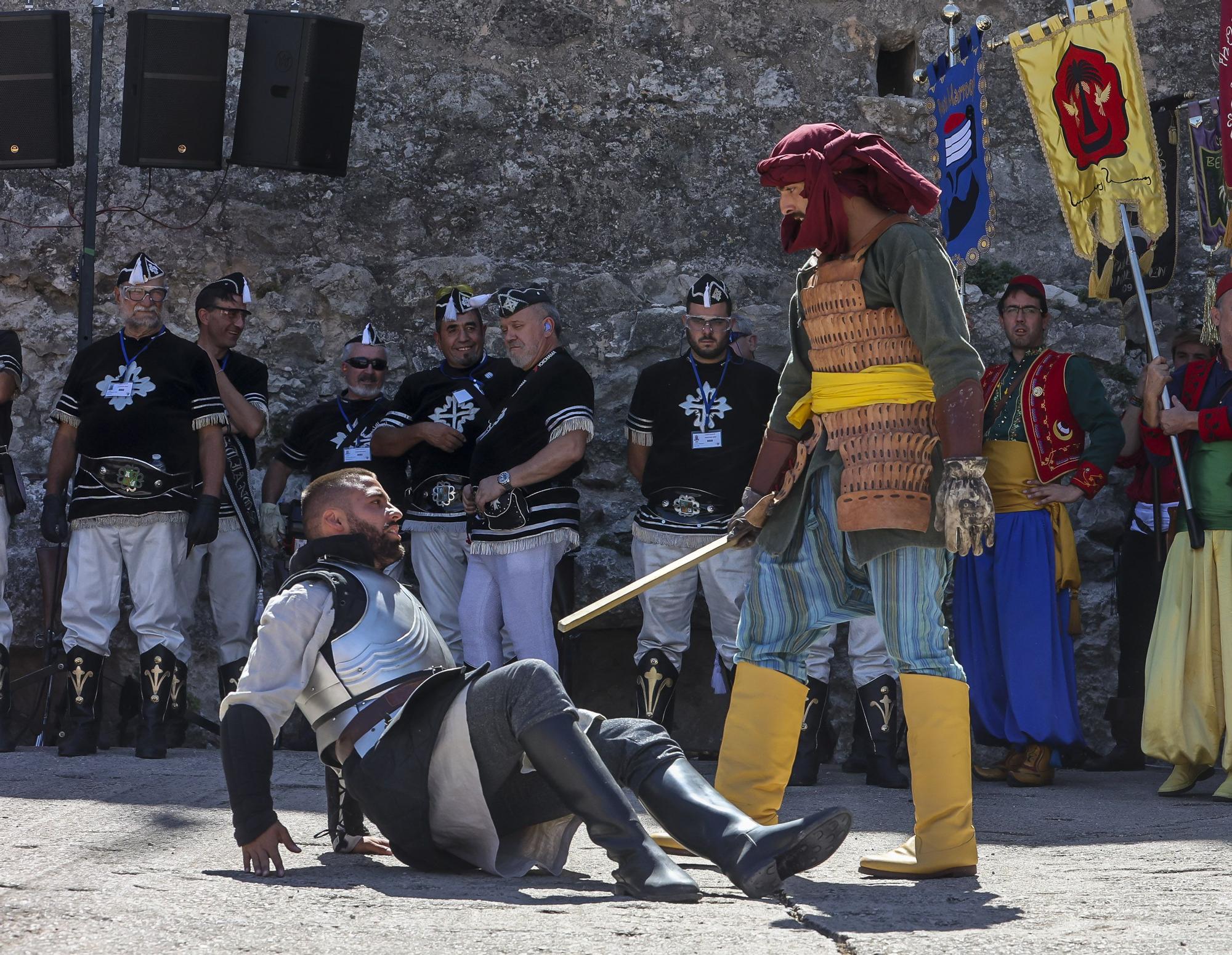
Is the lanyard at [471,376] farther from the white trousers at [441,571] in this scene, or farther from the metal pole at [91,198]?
the metal pole at [91,198]

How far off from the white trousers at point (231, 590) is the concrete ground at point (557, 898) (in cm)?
170

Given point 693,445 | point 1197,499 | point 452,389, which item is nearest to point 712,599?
point 693,445

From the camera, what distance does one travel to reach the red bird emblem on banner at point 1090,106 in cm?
530

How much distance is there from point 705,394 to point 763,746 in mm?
2599

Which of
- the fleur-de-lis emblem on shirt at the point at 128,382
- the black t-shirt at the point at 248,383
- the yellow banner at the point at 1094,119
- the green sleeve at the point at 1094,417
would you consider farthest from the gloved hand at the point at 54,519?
the yellow banner at the point at 1094,119

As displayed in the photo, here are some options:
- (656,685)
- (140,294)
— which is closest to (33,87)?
(140,294)

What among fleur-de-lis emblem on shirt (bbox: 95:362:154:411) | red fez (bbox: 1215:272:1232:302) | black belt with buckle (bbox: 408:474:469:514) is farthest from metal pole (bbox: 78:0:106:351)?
red fez (bbox: 1215:272:1232:302)

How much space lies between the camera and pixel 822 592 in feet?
10.8

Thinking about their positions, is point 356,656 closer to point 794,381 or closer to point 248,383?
point 794,381

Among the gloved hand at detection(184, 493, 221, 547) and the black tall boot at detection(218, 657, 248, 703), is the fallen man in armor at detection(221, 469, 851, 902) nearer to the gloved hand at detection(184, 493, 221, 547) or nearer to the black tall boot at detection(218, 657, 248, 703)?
the gloved hand at detection(184, 493, 221, 547)

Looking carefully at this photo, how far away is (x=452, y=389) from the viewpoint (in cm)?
587

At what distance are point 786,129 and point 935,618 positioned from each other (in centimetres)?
428

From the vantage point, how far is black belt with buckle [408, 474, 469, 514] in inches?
226

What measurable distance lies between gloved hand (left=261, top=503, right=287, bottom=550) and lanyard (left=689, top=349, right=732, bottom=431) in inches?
70.3
